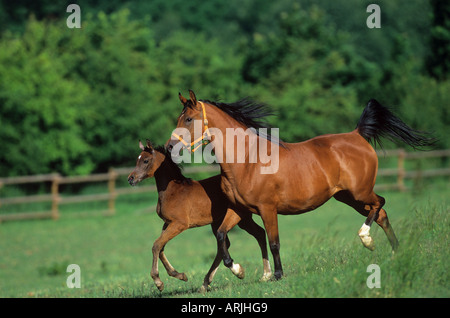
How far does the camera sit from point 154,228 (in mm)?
23062

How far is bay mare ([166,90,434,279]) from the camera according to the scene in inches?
314

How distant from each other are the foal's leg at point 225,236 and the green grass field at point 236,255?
0.24m

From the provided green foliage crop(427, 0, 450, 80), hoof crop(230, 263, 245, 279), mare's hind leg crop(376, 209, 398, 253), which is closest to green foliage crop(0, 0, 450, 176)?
green foliage crop(427, 0, 450, 80)

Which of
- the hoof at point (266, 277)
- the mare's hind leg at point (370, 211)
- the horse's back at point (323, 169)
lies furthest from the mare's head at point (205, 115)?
the hoof at point (266, 277)

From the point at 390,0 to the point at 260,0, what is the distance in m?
12.6

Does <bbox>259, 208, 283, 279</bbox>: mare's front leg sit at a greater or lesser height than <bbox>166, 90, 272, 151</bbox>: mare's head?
lesser

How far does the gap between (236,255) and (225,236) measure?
9704mm

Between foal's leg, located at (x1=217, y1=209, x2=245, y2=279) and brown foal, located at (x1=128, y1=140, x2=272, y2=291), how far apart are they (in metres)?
0.18

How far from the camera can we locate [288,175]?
8.08 meters

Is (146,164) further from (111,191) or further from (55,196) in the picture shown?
(111,191)

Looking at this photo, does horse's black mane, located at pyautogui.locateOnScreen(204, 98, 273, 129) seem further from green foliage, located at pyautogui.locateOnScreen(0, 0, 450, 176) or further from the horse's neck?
green foliage, located at pyautogui.locateOnScreen(0, 0, 450, 176)

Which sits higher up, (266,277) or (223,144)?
(223,144)

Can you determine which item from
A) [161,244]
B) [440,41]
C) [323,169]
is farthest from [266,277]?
[440,41]
